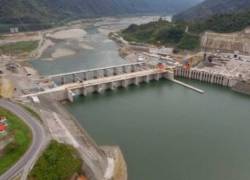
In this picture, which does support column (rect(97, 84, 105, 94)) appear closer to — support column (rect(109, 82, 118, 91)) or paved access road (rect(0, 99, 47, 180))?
support column (rect(109, 82, 118, 91))

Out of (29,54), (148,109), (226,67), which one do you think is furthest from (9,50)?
(226,67)

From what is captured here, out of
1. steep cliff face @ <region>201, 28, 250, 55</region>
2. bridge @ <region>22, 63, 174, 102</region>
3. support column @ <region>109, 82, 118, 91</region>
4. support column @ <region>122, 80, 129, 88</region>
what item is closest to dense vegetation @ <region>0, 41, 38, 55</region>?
bridge @ <region>22, 63, 174, 102</region>

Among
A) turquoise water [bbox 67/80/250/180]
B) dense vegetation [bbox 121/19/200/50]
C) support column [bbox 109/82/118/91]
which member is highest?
dense vegetation [bbox 121/19/200/50]

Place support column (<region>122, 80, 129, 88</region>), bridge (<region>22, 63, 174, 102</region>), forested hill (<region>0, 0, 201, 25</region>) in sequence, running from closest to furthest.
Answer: bridge (<region>22, 63, 174, 102</region>), support column (<region>122, 80, 129, 88</region>), forested hill (<region>0, 0, 201, 25</region>)

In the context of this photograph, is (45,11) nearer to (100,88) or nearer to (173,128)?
(100,88)

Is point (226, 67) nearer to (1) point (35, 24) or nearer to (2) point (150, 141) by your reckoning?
(2) point (150, 141)

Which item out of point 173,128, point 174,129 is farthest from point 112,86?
point 174,129

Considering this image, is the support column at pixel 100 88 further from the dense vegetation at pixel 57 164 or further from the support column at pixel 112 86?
the dense vegetation at pixel 57 164
